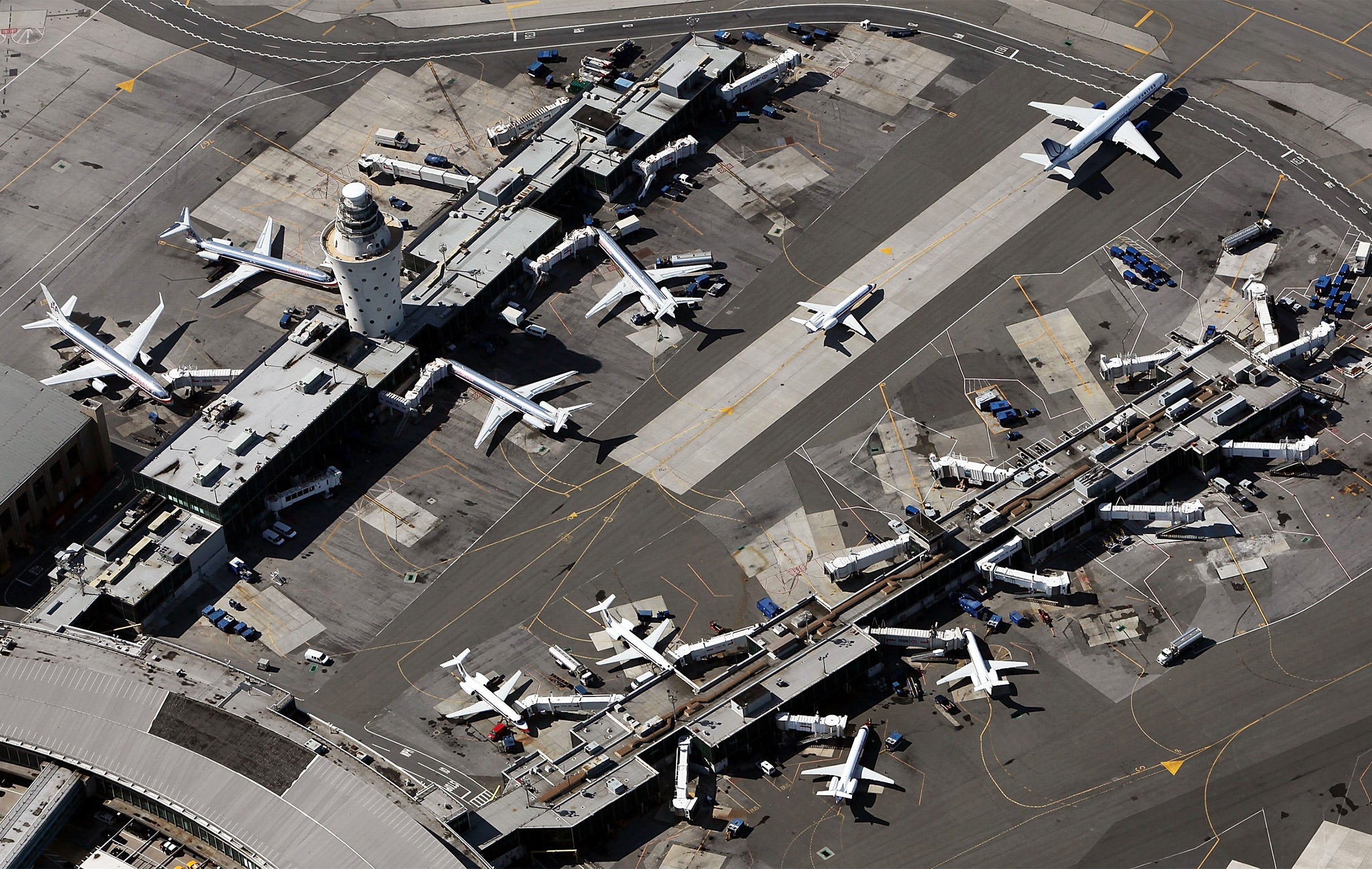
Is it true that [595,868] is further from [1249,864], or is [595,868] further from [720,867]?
[1249,864]

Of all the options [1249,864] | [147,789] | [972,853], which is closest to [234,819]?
[147,789]

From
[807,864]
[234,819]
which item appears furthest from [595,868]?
[234,819]

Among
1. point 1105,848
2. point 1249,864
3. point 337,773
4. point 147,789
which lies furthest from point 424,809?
point 1249,864

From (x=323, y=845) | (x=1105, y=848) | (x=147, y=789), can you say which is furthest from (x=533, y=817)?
(x=1105, y=848)

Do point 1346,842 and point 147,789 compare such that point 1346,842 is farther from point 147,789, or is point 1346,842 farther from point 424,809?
point 147,789

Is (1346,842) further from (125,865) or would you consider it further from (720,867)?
(125,865)
